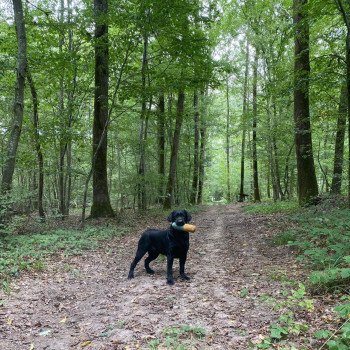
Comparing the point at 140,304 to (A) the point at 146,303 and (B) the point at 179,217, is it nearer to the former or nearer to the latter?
(A) the point at 146,303

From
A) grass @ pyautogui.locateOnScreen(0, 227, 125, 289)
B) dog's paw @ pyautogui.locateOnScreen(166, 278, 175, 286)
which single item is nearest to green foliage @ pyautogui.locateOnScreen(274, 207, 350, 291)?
dog's paw @ pyautogui.locateOnScreen(166, 278, 175, 286)

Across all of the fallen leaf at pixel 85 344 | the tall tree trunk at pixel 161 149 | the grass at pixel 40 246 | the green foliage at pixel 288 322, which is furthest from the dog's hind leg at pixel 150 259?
the tall tree trunk at pixel 161 149

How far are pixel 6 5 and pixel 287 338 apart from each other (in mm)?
15092

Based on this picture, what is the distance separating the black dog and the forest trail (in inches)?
12.7

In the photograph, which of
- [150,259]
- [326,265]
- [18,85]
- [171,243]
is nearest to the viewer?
[326,265]

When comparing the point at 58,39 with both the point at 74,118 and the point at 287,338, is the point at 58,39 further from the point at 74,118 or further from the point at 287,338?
the point at 287,338

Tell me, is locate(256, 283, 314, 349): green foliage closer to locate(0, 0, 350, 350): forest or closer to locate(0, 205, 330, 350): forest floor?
locate(0, 0, 350, 350): forest

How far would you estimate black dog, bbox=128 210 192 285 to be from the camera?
5.57 meters

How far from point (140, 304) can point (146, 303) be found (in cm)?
9

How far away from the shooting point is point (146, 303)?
469 cm

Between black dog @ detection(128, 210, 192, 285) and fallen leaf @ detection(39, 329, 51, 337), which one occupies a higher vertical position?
black dog @ detection(128, 210, 192, 285)

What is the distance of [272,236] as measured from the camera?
349 inches

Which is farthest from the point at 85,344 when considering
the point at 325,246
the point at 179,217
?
the point at 325,246

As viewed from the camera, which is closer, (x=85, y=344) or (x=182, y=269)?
(x=85, y=344)
